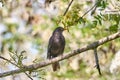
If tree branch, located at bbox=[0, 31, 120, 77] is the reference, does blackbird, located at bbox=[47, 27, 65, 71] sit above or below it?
above

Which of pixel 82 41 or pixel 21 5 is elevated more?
pixel 21 5

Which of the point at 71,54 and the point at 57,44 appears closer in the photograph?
the point at 71,54

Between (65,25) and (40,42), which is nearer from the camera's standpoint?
(65,25)

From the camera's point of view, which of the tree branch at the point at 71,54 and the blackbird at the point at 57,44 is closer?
the tree branch at the point at 71,54

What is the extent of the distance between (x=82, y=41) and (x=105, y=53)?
0.53 metres

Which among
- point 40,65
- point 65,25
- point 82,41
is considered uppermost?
point 82,41

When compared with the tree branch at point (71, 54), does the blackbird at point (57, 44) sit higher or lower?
higher

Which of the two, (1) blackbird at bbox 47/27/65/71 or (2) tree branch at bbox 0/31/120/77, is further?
(1) blackbird at bbox 47/27/65/71

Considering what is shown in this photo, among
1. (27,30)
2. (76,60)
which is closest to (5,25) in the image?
(27,30)

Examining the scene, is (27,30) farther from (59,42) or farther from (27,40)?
(59,42)

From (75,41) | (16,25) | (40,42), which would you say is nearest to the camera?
(75,41)

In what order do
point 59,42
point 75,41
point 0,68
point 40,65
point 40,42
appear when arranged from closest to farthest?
point 40,65 < point 0,68 < point 59,42 < point 75,41 < point 40,42

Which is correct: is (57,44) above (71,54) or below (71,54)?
above

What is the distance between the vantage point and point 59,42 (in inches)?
320
